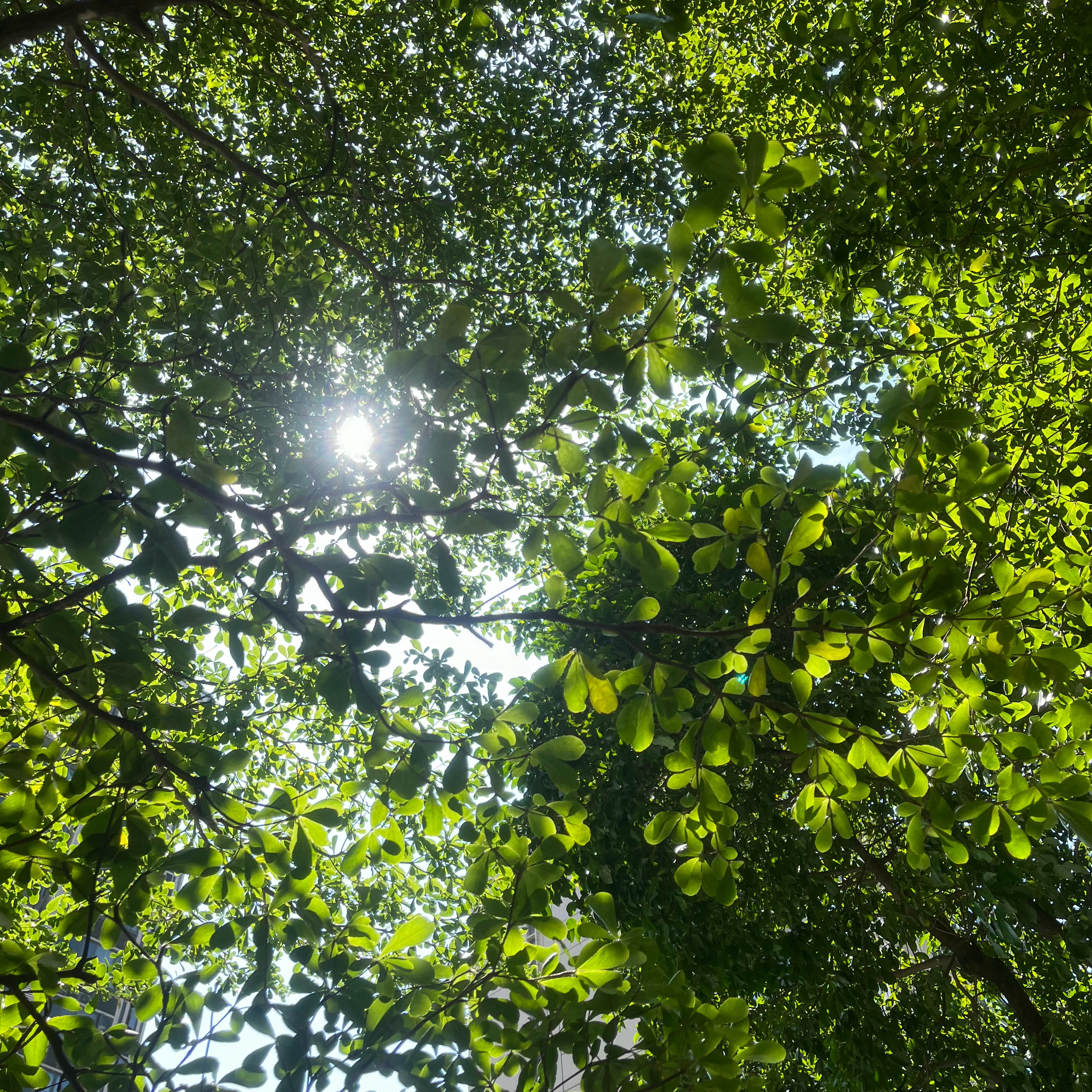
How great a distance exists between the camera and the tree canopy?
116 cm

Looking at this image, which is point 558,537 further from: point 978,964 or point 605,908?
point 978,964

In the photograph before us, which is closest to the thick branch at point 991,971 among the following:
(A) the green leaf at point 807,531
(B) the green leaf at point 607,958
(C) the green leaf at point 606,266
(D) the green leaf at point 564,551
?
(B) the green leaf at point 607,958

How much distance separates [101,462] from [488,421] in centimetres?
66

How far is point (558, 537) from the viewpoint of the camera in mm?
1157

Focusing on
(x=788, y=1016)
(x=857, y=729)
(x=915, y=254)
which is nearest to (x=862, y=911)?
(x=788, y=1016)

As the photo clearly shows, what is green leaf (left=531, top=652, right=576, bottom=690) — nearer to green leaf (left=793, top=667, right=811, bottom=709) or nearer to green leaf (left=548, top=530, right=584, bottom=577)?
green leaf (left=548, top=530, right=584, bottom=577)

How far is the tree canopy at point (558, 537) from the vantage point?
3.81 ft

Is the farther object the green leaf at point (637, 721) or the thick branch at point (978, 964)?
the thick branch at point (978, 964)

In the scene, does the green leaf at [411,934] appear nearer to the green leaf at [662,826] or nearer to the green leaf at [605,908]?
the green leaf at [605,908]

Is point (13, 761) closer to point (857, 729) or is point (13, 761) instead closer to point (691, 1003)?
point (691, 1003)

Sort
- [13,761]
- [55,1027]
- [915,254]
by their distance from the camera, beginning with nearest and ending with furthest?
[55,1027] < [13,761] < [915,254]

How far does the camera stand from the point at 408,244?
477cm

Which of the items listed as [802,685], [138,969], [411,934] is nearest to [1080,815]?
[802,685]

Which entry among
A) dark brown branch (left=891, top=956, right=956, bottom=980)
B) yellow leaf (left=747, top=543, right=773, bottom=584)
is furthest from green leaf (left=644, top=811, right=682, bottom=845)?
dark brown branch (left=891, top=956, right=956, bottom=980)
